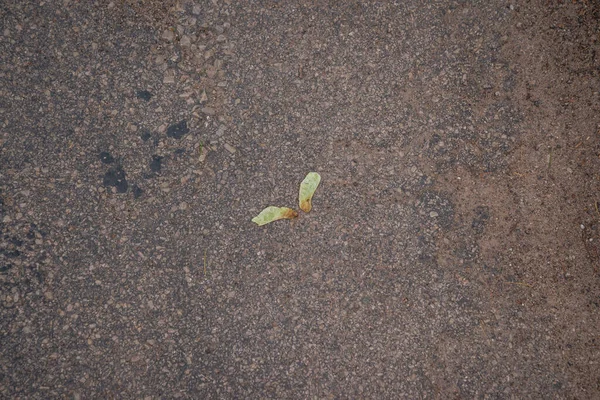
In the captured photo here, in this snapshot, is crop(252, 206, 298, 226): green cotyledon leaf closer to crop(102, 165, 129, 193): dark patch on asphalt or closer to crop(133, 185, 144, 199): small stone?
crop(133, 185, 144, 199): small stone

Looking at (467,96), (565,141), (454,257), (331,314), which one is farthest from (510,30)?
(331,314)

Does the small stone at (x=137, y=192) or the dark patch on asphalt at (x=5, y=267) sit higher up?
the small stone at (x=137, y=192)

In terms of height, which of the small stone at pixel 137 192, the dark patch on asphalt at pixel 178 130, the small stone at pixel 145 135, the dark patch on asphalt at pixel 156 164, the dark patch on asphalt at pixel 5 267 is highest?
the small stone at pixel 145 135

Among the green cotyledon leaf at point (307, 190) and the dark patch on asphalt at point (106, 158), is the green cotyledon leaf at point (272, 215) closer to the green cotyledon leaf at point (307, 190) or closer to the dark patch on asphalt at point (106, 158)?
the green cotyledon leaf at point (307, 190)

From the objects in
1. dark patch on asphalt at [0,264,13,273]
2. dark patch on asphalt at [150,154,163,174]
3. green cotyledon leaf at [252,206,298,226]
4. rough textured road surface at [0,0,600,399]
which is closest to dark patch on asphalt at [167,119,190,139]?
rough textured road surface at [0,0,600,399]

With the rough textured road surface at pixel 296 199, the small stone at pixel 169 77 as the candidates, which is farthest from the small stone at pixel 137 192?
the small stone at pixel 169 77

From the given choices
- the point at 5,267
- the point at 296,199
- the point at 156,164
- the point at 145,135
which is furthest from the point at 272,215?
the point at 5,267

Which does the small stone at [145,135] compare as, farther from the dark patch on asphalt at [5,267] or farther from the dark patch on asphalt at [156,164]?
the dark patch on asphalt at [5,267]
